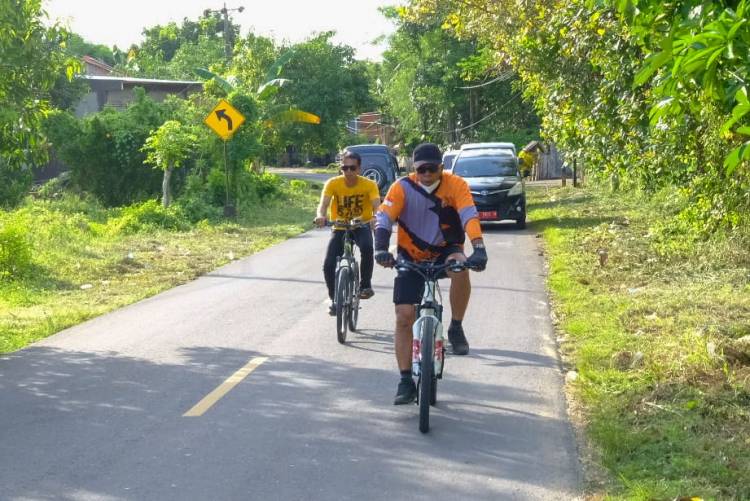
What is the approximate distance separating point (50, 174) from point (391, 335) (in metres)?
32.3

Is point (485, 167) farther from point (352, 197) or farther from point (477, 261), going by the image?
point (477, 261)

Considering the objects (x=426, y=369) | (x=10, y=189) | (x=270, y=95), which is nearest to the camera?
(x=426, y=369)

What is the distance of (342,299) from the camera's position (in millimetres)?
10656

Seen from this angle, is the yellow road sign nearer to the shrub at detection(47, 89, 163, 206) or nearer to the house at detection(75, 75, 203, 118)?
the shrub at detection(47, 89, 163, 206)

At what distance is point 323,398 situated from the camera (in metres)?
8.27

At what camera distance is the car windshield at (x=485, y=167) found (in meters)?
25.2

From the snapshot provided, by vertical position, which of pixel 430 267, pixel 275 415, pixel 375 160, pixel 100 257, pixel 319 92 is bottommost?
pixel 100 257

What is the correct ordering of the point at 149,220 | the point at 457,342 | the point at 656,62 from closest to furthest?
1. the point at 656,62
2. the point at 457,342
3. the point at 149,220

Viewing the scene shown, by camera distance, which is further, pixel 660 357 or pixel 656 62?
pixel 660 357

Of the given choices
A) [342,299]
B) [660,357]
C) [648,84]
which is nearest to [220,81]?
[648,84]

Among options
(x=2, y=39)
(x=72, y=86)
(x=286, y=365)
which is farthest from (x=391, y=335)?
(x=72, y=86)

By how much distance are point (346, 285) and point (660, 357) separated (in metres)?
3.23

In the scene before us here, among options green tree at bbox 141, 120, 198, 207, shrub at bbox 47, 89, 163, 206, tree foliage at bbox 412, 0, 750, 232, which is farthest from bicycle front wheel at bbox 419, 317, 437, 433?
shrub at bbox 47, 89, 163, 206

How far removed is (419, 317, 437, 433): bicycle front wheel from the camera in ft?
23.2
